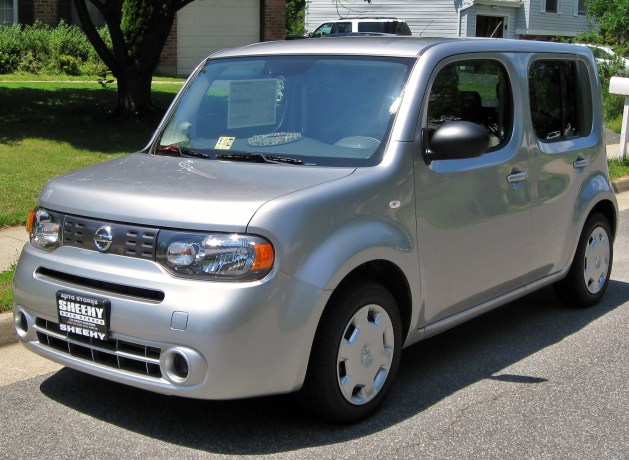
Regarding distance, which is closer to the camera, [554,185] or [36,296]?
[36,296]

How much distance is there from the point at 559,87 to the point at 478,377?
7.16 ft

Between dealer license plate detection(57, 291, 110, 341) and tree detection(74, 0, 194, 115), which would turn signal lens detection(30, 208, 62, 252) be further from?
tree detection(74, 0, 194, 115)

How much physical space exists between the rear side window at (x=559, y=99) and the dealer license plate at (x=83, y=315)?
305 cm

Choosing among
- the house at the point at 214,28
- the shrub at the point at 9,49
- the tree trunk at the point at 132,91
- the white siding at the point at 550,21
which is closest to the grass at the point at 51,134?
the tree trunk at the point at 132,91

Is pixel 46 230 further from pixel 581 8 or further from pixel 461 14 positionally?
pixel 581 8

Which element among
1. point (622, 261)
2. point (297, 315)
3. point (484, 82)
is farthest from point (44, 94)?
point (297, 315)

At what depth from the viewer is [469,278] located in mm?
5188

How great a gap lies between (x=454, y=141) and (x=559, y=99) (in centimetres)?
182

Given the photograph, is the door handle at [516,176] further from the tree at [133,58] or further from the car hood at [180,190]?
the tree at [133,58]

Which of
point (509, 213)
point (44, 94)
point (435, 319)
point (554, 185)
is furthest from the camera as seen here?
point (44, 94)

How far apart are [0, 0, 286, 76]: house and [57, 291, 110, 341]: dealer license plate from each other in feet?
71.2

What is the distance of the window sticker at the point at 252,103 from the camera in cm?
514

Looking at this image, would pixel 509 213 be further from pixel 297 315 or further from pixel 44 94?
pixel 44 94

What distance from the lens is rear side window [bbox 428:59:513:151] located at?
5078mm
